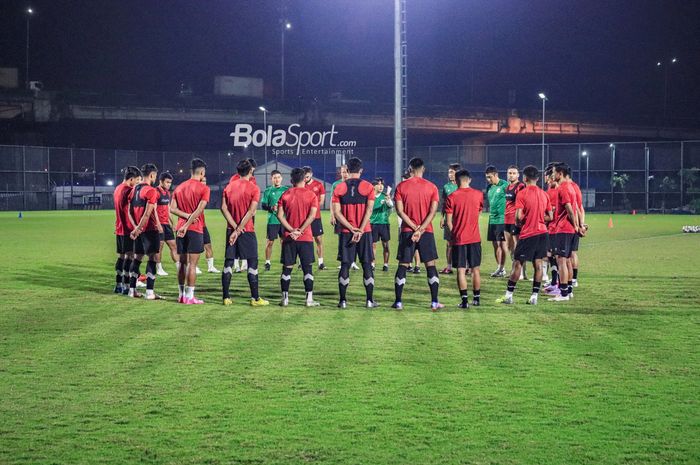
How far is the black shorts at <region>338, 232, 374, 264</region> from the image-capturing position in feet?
39.6

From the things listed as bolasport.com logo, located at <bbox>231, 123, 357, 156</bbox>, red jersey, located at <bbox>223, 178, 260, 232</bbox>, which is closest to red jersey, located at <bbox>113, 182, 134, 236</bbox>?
red jersey, located at <bbox>223, 178, 260, 232</bbox>

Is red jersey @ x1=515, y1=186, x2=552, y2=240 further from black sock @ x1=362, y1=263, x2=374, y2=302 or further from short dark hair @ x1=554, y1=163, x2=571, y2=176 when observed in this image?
black sock @ x1=362, y1=263, x2=374, y2=302

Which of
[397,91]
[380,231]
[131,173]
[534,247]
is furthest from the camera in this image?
[397,91]

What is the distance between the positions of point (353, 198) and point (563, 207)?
142 inches

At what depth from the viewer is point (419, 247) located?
11.8 meters

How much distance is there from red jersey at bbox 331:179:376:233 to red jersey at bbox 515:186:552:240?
8.00 ft

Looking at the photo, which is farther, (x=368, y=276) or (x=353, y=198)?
(x=368, y=276)

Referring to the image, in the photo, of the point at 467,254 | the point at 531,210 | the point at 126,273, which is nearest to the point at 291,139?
the point at 126,273

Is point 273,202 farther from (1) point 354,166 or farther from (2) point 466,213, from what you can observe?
(2) point 466,213

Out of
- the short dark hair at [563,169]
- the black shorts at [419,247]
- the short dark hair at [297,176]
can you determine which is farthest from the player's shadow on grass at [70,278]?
the short dark hair at [563,169]

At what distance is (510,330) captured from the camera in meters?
10.2

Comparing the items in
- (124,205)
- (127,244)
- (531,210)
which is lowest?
(127,244)

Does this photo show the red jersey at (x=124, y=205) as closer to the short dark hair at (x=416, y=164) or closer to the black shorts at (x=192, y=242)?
the black shorts at (x=192, y=242)

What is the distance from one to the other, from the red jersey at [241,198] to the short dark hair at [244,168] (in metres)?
0.21
